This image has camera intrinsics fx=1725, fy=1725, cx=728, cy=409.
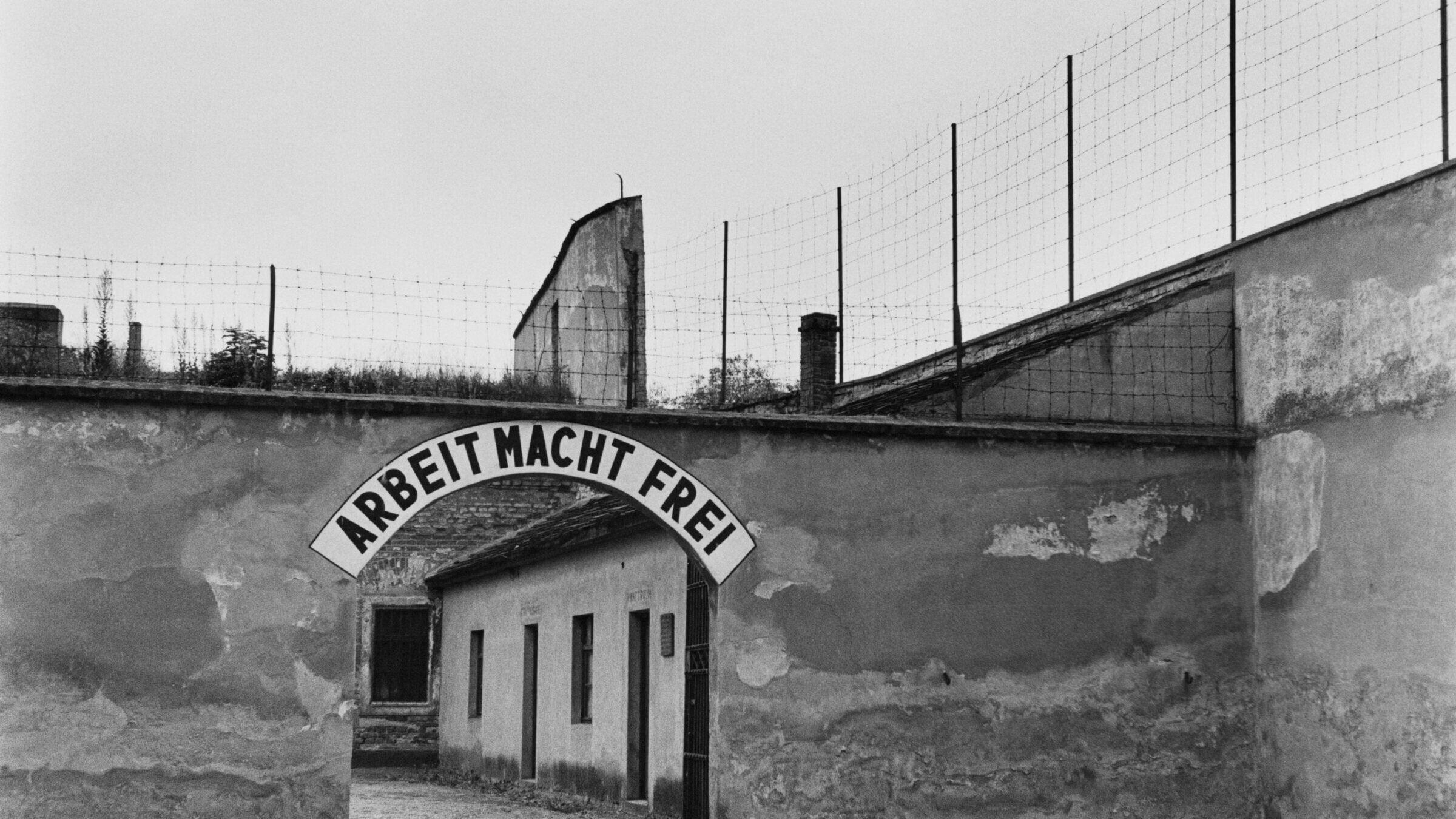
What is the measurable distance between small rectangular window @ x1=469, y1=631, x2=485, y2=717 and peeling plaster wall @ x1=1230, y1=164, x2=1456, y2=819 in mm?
13310

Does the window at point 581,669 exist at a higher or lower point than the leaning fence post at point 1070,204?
lower

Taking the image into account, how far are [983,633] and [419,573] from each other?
14762mm

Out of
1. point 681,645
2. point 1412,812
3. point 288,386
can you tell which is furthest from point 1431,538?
point 288,386

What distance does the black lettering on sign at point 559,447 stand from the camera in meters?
11.8

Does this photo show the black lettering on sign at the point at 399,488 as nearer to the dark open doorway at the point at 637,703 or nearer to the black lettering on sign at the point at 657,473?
the black lettering on sign at the point at 657,473

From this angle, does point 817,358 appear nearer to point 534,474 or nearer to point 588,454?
point 588,454

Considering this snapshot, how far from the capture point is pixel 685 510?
12000 mm

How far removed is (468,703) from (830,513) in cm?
1277

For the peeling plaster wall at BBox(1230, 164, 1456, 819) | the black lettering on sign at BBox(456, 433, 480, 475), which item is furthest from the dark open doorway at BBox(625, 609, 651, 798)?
the peeling plaster wall at BBox(1230, 164, 1456, 819)

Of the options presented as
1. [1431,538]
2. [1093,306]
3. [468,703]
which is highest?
[1093,306]

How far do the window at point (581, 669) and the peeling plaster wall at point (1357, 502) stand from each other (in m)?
8.75

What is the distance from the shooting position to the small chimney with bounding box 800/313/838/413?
1906cm

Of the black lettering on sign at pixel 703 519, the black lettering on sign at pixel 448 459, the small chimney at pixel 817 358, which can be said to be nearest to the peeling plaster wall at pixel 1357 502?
the black lettering on sign at pixel 703 519

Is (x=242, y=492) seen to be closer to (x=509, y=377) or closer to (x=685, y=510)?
(x=685, y=510)
